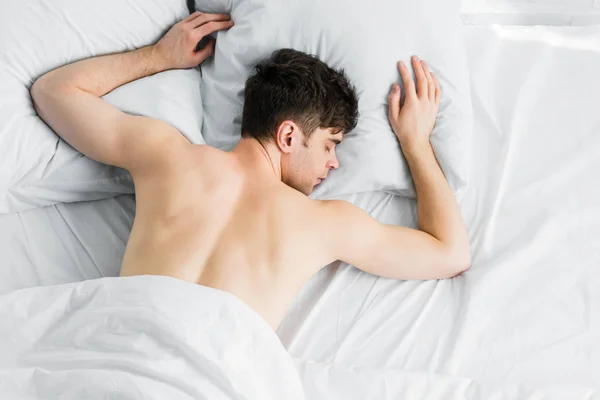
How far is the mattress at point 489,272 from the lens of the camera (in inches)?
49.0

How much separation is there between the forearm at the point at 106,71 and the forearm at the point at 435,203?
0.58 metres

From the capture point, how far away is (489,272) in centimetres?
137

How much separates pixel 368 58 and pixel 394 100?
104mm

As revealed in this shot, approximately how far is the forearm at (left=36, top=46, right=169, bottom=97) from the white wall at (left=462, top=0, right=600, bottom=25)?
83cm

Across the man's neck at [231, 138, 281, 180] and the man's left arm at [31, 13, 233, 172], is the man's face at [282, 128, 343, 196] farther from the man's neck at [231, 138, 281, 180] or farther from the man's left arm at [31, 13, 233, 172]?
the man's left arm at [31, 13, 233, 172]

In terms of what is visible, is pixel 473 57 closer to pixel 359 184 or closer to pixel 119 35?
pixel 359 184

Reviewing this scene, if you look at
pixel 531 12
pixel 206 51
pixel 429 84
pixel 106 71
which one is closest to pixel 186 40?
pixel 206 51

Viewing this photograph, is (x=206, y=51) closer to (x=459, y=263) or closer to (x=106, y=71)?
(x=106, y=71)

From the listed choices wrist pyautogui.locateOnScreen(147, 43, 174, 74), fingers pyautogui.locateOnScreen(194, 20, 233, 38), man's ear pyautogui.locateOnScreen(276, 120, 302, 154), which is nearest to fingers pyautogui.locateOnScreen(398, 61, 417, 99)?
man's ear pyautogui.locateOnScreen(276, 120, 302, 154)

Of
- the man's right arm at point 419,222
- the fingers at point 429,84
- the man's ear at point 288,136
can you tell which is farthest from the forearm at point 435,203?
the man's ear at point 288,136

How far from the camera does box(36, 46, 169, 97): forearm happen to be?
1.43 metres

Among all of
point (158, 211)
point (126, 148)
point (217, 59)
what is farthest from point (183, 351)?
point (217, 59)

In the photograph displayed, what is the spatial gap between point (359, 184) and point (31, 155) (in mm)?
678

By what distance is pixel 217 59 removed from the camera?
1554 mm
